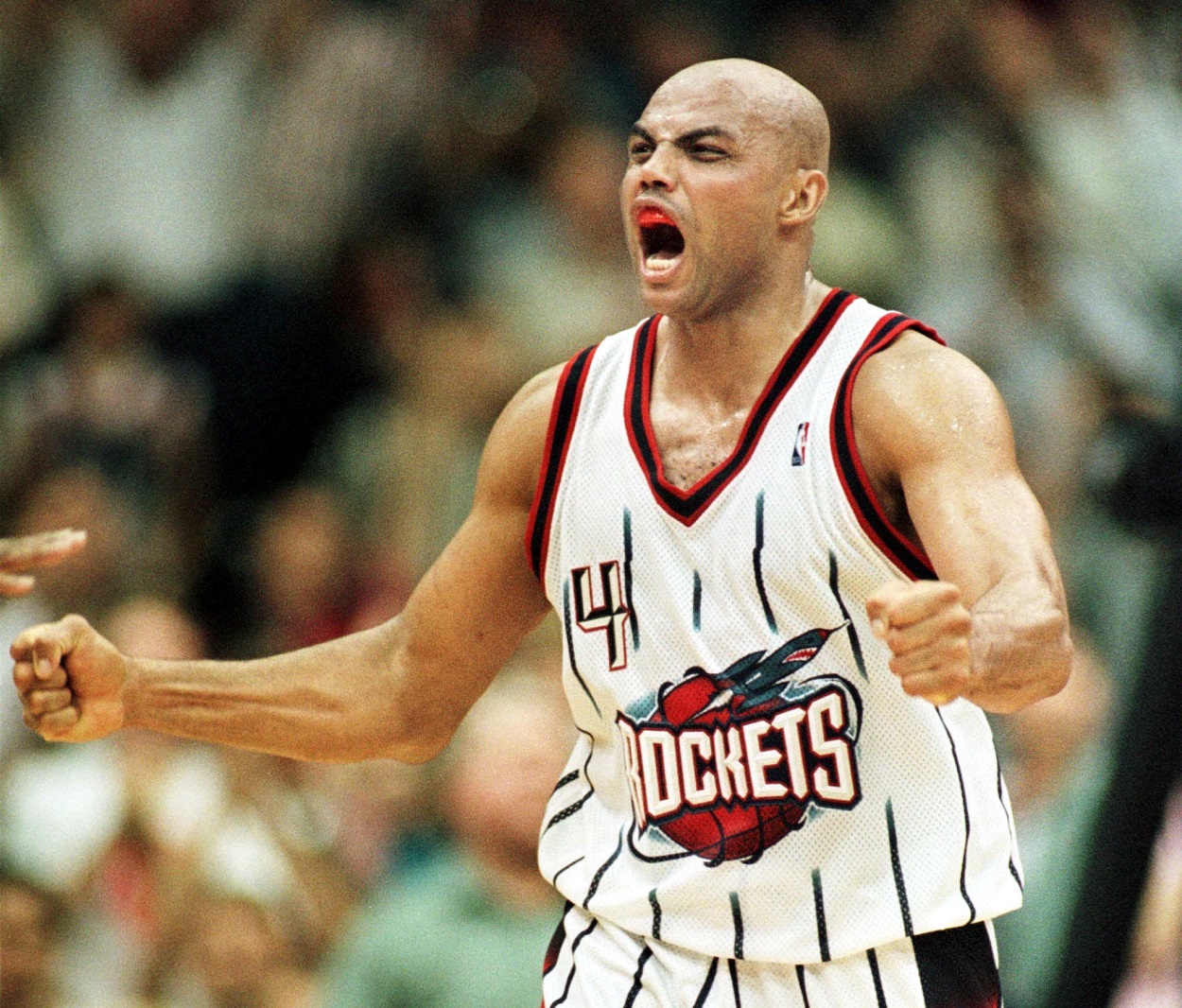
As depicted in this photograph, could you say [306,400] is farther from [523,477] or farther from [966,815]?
[966,815]

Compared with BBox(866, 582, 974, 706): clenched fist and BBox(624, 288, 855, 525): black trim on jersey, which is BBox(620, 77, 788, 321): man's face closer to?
BBox(624, 288, 855, 525): black trim on jersey

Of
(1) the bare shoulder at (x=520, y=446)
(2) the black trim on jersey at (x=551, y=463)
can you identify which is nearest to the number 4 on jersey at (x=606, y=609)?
(2) the black trim on jersey at (x=551, y=463)

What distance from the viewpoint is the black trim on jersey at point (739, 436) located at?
3385 mm

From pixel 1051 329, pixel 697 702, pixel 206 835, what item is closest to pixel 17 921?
pixel 206 835

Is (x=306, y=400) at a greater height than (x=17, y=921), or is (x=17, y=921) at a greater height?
(x=306, y=400)

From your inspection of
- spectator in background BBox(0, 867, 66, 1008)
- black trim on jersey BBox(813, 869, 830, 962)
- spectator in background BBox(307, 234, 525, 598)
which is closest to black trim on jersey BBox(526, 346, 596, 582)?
black trim on jersey BBox(813, 869, 830, 962)

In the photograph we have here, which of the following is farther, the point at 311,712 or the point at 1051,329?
the point at 1051,329

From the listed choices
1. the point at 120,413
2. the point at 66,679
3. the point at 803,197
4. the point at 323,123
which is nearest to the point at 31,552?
the point at 66,679

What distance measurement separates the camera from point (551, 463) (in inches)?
142

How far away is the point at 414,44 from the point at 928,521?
4.61 metres

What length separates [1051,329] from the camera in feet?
22.6

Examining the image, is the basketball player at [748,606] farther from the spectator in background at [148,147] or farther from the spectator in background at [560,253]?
the spectator in background at [148,147]

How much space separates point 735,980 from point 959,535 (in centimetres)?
86

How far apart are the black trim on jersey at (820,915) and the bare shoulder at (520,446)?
0.89 meters
